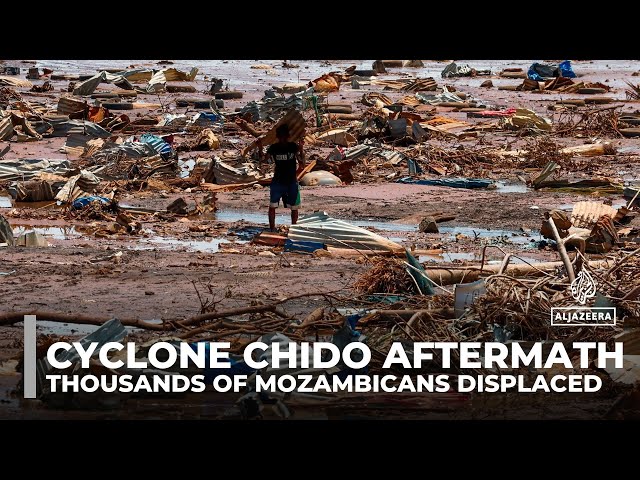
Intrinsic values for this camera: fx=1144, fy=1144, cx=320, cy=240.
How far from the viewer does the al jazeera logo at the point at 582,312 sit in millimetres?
7145

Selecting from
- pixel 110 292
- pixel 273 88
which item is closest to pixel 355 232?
pixel 110 292

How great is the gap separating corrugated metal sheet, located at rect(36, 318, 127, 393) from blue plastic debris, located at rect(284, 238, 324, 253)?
12.2 feet

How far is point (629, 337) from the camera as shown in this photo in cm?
721

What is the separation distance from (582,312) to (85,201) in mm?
7476

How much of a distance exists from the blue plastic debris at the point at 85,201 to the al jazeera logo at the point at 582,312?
7180 mm

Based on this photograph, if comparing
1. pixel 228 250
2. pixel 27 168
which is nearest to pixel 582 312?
pixel 228 250

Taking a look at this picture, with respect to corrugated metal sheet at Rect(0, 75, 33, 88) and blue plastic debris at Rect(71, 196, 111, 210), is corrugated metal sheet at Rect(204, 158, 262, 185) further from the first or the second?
corrugated metal sheet at Rect(0, 75, 33, 88)

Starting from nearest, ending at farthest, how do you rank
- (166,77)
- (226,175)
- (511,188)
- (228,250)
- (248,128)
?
(228,250) < (226,175) < (511,188) < (248,128) < (166,77)

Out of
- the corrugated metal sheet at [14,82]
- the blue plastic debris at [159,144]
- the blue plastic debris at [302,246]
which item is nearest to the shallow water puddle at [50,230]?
the blue plastic debris at [302,246]

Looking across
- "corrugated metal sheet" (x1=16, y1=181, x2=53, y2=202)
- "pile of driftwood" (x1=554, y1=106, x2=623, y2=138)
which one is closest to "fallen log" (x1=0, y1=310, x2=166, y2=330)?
"corrugated metal sheet" (x1=16, y1=181, x2=53, y2=202)

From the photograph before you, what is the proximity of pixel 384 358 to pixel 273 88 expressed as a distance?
2139cm

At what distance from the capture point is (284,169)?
11.8 m

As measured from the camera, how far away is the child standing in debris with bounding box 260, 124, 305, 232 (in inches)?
460

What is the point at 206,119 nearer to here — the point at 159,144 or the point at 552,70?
the point at 159,144
